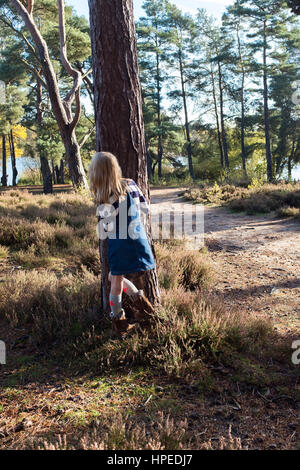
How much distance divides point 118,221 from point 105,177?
0.41 metres

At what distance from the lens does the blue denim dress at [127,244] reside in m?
3.08

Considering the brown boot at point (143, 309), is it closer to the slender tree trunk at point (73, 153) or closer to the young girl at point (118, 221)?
the young girl at point (118, 221)

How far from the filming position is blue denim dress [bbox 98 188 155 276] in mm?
3076

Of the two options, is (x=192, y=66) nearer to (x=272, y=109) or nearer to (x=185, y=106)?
(x=185, y=106)

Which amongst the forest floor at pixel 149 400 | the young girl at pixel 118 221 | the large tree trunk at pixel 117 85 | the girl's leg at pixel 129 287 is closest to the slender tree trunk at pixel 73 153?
the large tree trunk at pixel 117 85

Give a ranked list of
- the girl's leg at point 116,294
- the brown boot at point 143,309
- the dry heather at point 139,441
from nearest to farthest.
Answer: the dry heather at point 139,441 → the girl's leg at point 116,294 → the brown boot at point 143,309

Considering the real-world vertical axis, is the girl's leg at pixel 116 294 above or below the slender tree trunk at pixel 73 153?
below

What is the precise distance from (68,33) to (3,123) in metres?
11.3

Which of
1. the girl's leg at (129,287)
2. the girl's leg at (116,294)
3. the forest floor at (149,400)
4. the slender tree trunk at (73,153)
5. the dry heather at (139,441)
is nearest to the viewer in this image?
the dry heather at (139,441)

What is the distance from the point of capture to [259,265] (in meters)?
6.36

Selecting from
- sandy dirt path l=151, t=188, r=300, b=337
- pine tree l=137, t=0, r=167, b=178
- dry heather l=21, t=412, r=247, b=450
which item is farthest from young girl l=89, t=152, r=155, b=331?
pine tree l=137, t=0, r=167, b=178

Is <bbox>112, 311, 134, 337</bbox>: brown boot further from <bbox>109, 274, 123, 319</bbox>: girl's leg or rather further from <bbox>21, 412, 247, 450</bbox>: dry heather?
<bbox>21, 412, 247, 450</bbox>: dry heather

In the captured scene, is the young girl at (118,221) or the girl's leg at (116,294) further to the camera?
the girl's leg at (116,294)
